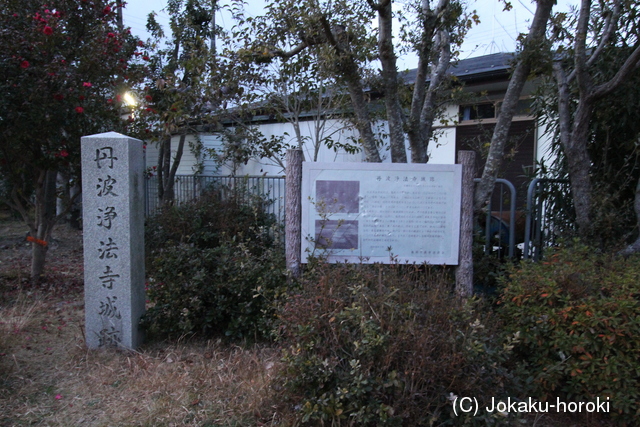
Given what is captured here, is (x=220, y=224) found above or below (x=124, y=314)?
above

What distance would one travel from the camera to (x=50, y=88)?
5605mm

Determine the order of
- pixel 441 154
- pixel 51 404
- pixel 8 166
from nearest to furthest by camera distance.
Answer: pixel 51 404 → pixel 8 166 → pixel 441 154

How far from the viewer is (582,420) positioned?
10.9 feet

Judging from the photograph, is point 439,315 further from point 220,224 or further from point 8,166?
point 8,166

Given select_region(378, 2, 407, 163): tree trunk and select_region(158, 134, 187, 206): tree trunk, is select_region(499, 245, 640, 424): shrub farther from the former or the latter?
select_region(158, 134, 187, 206): tree trunk

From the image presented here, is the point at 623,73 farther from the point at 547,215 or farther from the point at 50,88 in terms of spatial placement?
the point at 50,88

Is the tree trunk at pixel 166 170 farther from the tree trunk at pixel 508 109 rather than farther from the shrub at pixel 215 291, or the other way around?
the tree trunk at pixel 508 109

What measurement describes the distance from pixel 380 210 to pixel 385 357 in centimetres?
157

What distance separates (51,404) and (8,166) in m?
3.83

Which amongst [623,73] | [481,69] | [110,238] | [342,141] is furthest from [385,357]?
[481,69]

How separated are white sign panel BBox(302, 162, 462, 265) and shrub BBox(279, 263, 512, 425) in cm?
82

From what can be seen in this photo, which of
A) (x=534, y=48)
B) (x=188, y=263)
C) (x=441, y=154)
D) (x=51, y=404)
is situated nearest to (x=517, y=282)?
(x=534, y=48)

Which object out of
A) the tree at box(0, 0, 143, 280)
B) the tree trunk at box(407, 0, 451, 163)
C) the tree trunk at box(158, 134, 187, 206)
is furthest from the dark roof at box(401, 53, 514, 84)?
the tree trunk at box(158, 134, 187, 206)

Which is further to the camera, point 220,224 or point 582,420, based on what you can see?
point 220,224
